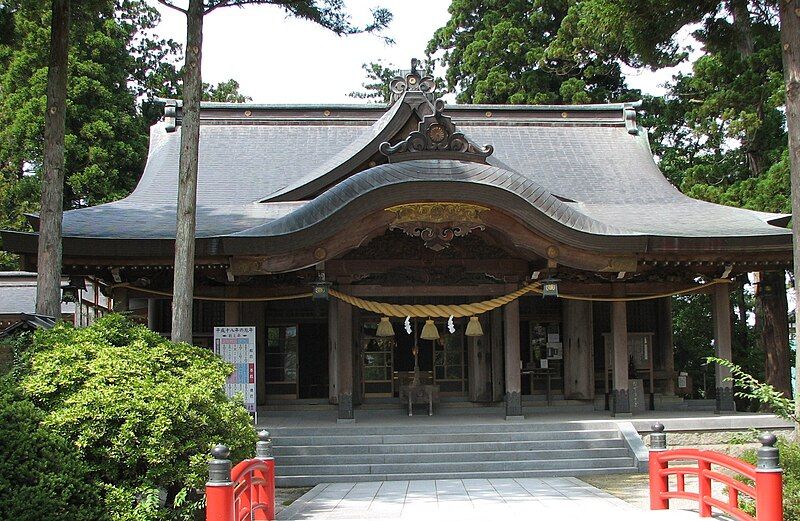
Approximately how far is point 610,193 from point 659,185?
49.3 inches

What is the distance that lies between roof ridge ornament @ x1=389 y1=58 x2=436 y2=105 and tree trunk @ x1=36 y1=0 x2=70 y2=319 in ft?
21.8

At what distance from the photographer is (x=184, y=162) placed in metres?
11.5

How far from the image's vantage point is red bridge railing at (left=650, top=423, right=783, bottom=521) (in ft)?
25.7

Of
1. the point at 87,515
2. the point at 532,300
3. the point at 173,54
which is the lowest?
the point at 87,515

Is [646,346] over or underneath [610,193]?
underneath

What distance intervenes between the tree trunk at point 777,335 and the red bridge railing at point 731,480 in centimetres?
1123

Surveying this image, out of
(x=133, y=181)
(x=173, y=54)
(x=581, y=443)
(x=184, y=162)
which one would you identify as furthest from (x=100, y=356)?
(x=173, y=54)

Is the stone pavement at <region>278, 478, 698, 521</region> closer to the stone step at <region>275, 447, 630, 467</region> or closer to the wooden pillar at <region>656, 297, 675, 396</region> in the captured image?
the stone step at <region>275, 447, 630, 467</region>

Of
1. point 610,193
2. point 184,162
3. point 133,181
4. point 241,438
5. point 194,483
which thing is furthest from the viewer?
point 133,181

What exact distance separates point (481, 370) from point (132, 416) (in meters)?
10.7

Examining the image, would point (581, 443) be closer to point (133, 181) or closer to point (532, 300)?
point (532, 300)

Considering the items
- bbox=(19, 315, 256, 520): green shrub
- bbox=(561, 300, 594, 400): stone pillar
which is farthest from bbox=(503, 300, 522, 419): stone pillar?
bbox=(19, 315, 256, 520): green shrub

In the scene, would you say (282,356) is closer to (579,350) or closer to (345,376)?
(345,376)

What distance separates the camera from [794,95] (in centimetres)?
1022
